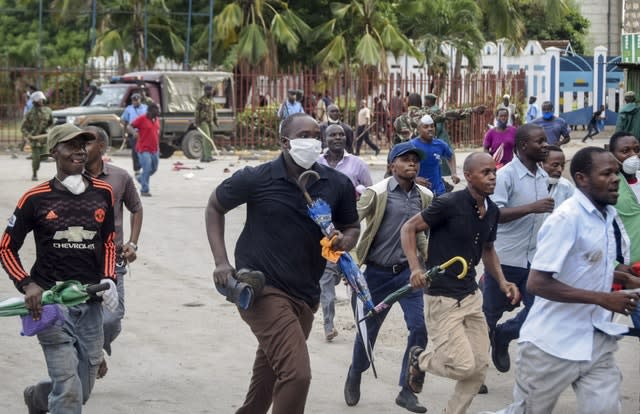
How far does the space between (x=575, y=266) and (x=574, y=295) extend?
0.17m

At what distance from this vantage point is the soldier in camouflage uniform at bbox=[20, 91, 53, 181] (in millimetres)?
22578

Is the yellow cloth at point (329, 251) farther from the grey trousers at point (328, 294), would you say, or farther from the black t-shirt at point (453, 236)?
the grey trousers at point (328, 294)

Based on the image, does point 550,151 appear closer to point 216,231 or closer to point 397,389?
point 397,389

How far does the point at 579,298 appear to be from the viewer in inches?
199

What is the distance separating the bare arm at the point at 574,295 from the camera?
500cm

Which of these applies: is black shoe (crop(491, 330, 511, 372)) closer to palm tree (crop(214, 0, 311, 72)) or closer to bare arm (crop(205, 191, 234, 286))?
bare arm (crop(205, 191, 234, 286))

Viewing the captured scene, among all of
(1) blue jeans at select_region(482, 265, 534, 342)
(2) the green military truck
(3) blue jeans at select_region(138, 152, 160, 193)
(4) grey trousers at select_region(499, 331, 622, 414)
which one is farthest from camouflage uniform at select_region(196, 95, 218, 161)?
(4) grey trousers at select_region(499, 331, 622, 414)

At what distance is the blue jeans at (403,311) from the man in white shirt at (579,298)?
2.20 metres

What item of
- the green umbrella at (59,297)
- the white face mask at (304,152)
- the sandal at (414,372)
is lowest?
the sandal at (414,372)

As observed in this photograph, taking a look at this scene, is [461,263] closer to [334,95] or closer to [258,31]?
[334,95]

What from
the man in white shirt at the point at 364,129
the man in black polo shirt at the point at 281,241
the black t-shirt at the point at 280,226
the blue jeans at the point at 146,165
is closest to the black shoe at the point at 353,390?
the man in black polo shirt at the point at 281,241

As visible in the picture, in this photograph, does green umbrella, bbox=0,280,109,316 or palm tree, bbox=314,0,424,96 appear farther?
palm tree, bbox=314,0,424,96

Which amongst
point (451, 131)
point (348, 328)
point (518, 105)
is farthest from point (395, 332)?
point (518, 105)

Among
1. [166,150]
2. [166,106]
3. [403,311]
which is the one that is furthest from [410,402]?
[166,106]
